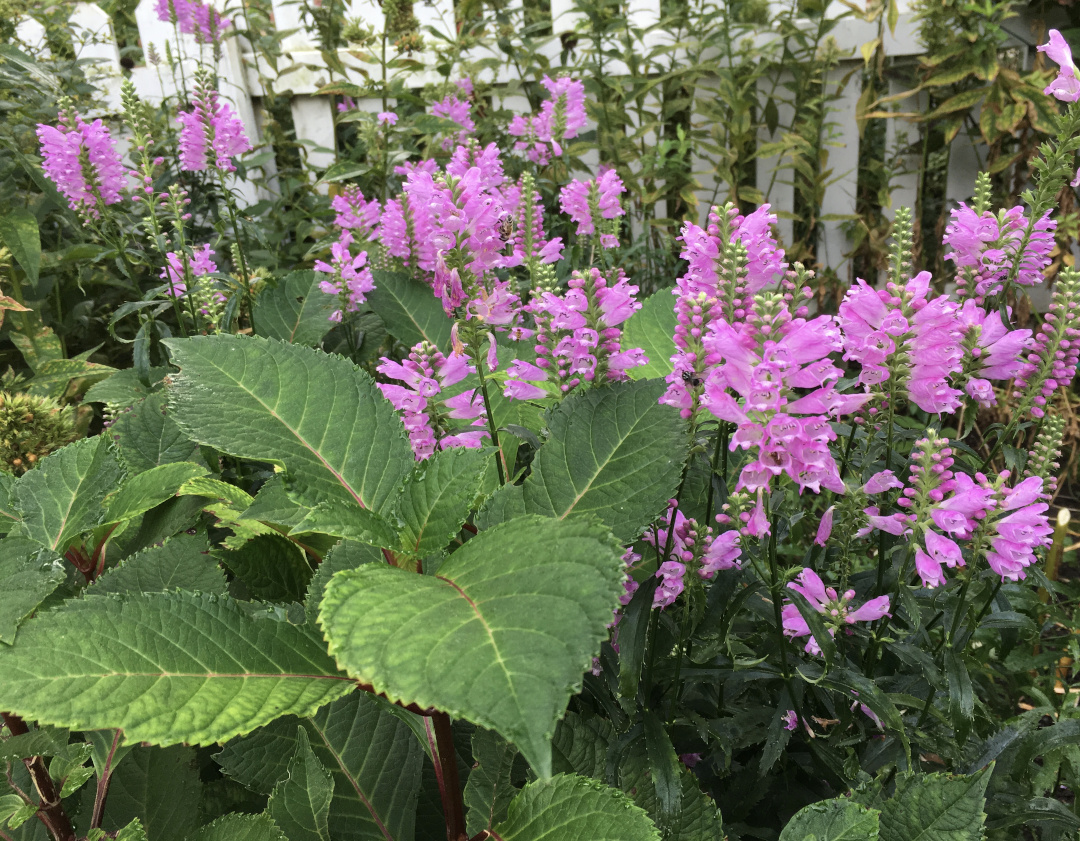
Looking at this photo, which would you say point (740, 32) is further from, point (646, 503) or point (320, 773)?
point (320, 773)

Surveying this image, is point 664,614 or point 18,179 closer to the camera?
point 664,614

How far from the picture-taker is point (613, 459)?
0.89 metres

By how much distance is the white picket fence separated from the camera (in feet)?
13.1

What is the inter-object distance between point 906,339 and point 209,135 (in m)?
1.87

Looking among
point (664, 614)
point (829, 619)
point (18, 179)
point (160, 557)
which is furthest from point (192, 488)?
point (18, 179)

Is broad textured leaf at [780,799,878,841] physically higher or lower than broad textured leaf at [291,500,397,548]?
lower

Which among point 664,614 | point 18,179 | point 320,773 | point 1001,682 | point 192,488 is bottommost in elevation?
point 1001,682

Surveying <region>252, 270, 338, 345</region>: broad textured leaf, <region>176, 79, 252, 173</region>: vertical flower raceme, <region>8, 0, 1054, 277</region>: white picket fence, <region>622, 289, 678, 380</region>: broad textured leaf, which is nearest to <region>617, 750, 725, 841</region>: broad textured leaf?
<region>622, 289, 678, 380</region>: broad textured leaf

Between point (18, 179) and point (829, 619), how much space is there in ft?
10.6

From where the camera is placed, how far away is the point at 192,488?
1.04m

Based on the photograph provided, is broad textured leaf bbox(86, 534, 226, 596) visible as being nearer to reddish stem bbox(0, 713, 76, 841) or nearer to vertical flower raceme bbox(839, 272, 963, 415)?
reddish stem bbox(0, 713, 76, 841)

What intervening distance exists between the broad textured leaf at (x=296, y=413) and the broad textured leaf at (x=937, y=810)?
24.2 inches

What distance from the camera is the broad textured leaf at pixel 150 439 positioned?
1.35 metres

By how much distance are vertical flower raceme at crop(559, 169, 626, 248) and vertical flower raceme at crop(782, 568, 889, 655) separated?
3.71ft
